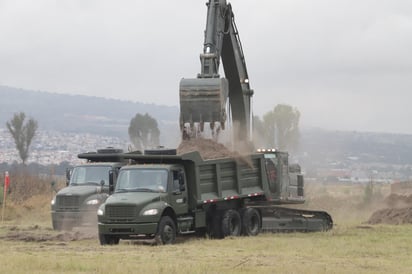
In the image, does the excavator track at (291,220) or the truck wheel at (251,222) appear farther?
the excavator track at (291,220)

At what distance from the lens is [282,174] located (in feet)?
107

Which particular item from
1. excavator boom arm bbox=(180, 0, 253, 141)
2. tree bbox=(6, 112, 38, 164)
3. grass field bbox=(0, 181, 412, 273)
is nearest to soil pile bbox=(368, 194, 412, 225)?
grass field bbox=(0, 181, 412, 273)

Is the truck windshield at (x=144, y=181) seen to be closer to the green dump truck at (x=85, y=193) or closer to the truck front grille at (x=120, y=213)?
the truck front grille at (x=120, y=213)

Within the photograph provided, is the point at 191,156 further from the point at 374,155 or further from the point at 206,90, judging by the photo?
A: the point at 374,155

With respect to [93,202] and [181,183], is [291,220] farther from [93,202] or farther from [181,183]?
[93,202]

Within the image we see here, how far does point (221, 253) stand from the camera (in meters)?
22.4

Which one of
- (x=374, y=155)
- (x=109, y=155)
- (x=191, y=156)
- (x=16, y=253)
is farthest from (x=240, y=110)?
(x=374, y=155)

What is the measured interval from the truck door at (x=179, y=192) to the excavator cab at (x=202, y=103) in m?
3.23

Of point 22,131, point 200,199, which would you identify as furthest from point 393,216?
point 22,131

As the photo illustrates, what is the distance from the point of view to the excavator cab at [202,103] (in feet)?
98.5

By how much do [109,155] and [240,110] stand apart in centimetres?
649

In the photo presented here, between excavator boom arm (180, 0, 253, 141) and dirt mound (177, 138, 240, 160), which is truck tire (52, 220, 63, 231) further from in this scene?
excavator boom arm (180, 0, 253, 141)

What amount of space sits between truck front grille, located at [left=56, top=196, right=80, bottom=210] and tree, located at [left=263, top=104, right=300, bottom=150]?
39.5m

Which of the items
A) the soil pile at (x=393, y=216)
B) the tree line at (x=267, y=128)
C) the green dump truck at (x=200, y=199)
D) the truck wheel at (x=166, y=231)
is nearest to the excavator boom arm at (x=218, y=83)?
the green dump truck at (x=200, y=199)
